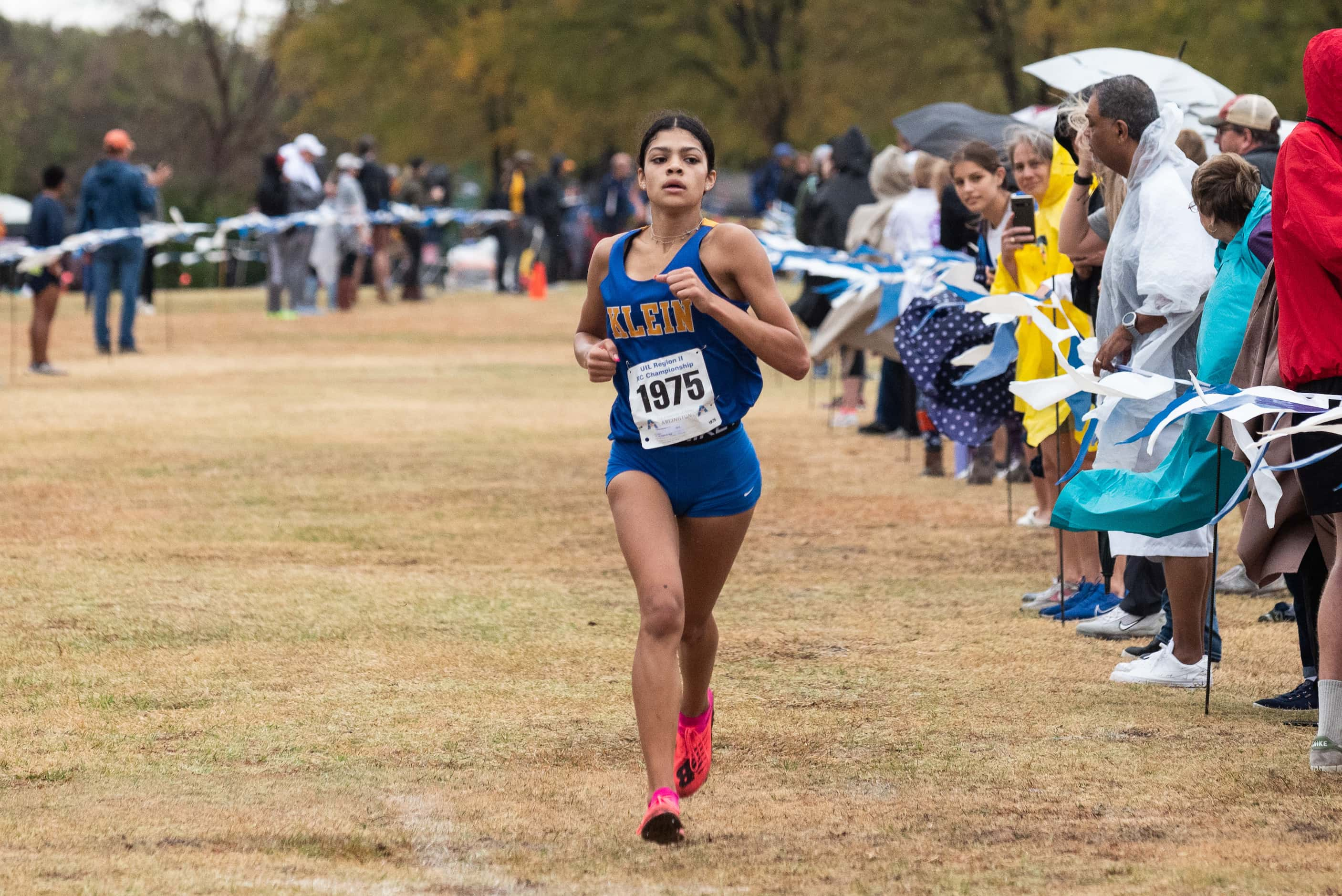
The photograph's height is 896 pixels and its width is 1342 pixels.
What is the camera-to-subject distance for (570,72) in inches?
1767

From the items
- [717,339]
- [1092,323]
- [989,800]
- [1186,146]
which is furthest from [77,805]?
[1186,146]

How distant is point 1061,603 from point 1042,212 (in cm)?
174

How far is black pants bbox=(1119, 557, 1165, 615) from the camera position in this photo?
24.6 feet

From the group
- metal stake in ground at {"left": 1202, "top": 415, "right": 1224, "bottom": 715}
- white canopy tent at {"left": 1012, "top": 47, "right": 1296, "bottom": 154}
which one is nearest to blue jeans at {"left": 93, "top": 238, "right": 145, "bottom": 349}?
white canopy tent at {"left": 1012, "top": 47, "right": 1296, "bottom": 154}

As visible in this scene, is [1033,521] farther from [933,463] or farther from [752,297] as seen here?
[752,297]

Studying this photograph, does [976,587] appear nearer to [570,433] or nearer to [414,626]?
[414,626]

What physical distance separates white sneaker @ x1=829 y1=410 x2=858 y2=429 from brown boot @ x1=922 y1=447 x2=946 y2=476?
2.80m

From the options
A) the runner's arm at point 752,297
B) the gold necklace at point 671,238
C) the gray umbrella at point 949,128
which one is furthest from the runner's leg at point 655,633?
the gray umbrella at point 949,128

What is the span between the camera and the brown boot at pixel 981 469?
39.2ft

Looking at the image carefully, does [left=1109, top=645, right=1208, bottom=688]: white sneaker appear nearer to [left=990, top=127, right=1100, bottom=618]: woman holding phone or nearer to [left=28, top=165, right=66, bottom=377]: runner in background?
[left=990, top=127, right=1100, bottom=618]: woman holding phone

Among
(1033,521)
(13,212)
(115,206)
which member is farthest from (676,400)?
(13,212)

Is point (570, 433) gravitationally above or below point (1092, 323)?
below

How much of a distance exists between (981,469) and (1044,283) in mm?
3833

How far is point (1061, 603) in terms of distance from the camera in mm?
7789
